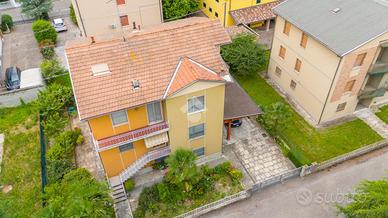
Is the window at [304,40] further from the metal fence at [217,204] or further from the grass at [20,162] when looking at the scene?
the grass at [20,162]

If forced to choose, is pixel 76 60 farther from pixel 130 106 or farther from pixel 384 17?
pixel 384 17

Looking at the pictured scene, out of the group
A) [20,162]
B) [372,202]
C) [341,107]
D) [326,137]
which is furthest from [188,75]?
[20,162]

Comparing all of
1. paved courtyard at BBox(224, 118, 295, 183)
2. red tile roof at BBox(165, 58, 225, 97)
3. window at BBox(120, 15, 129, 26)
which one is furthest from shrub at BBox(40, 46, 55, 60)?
paved courtyard at BBox(224, 118, 295, 183)

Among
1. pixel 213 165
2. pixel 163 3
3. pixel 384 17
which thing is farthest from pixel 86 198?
pixel 163 3

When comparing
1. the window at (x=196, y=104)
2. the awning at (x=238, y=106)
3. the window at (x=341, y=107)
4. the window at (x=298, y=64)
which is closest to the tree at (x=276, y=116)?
the awning at (x=238, y=106)

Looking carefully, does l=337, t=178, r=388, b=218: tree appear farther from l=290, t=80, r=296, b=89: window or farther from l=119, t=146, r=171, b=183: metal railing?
l=290, t=80, r=296, b=89: window

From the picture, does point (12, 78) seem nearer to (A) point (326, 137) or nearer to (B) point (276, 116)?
(B) point (276, 116)
